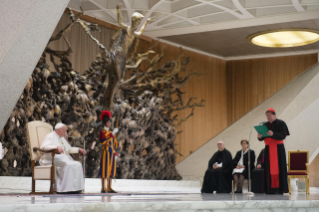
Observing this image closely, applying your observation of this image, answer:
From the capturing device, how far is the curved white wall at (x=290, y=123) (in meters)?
11.0

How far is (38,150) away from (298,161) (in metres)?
4.87

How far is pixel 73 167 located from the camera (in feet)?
19.2

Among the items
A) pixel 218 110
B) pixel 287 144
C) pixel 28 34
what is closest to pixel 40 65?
pixel 28 34

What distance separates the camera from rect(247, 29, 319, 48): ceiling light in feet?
47.7

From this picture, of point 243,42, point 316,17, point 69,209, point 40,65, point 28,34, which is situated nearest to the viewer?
point 69,209

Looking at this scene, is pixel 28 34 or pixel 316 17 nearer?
pixel 28 34

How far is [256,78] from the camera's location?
18.0 m

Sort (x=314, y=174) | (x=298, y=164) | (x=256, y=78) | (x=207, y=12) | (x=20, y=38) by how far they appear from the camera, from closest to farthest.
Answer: (x=20, y=38) < (x=298, y=164) < (x=314, y=174) < (x=207, y=12) < (x=256, y=78)

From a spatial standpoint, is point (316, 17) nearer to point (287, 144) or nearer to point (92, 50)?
point (287, 144)

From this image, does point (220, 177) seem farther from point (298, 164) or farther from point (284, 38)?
point (284, 38)

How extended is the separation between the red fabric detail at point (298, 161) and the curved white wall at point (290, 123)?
9.56ft

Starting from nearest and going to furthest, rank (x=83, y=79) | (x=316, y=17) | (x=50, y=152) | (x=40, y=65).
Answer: (x=50, y=152) → (x=40, y=65) → (x=83, y=79) → (x=316, y=17)

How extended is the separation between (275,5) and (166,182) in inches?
246

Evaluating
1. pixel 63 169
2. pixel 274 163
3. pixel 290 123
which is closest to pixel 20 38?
pixel 63 169
